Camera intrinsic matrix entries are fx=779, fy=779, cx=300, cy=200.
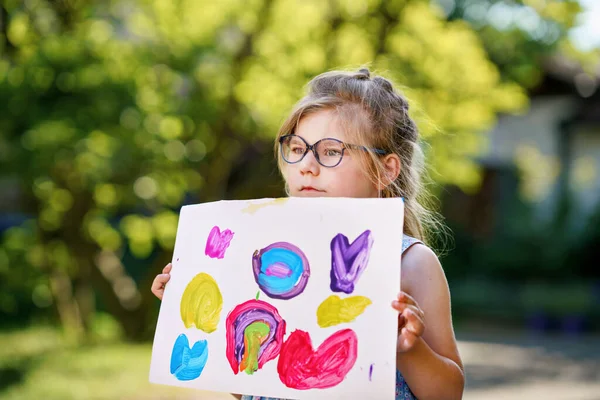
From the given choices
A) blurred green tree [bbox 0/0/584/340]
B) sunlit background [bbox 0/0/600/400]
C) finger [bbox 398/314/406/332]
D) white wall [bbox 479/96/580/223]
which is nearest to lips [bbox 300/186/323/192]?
finger [bbox 398/314/406/332]

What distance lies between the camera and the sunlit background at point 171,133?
6048 millimetres

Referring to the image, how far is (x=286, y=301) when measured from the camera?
1832 mm

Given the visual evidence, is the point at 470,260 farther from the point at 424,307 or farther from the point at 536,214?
the point at 424,307

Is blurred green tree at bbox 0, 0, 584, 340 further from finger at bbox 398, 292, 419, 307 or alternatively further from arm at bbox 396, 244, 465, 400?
finger at bbox 398, 292, 419, 307

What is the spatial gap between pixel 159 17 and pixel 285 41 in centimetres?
134

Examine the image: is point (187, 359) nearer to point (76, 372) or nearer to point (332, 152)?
point (332, 152)

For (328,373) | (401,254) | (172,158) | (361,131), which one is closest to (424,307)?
(401,254)

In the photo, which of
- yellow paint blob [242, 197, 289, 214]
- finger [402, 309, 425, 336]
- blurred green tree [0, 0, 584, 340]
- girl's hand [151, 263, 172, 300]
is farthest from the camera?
blurred green tree [0, 0, 584, 340]

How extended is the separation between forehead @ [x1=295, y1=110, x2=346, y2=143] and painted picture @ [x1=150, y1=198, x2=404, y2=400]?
196 mm

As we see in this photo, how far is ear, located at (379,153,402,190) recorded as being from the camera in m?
1.97

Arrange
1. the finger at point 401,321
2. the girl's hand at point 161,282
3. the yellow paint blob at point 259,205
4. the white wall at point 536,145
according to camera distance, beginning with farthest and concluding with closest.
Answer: the white wall at point 536,145 < the girl's hand at point 161,282 < the yellow paint blob at point 259,205 < the finger at point 401,321

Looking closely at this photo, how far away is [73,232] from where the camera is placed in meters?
8.20

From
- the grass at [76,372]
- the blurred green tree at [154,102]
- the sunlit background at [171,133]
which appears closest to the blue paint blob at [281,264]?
the sunlit background at [171,133]

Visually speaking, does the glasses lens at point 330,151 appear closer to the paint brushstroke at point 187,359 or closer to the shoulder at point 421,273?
the shoulder at point 421,273
